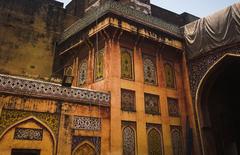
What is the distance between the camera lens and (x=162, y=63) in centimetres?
1047

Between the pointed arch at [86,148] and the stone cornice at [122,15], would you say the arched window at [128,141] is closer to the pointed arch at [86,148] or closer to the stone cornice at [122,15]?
the pointed arch at [86,148]

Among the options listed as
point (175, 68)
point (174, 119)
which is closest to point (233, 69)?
point (175, 68)

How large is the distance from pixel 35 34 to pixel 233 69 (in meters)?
9.46

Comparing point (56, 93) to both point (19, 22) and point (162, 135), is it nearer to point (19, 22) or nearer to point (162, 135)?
point (162, 135)

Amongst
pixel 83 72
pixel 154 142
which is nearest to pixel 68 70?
pixel 83 72

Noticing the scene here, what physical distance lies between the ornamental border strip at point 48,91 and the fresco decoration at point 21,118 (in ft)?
1.71

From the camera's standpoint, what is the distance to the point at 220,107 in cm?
1102

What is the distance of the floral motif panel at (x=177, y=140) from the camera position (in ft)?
30.3

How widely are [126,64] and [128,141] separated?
9.80ft

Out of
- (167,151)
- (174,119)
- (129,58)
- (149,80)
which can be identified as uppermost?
(129,58)

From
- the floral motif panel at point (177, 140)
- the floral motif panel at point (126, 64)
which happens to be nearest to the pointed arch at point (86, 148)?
the floral motif panel at point (126, 64)

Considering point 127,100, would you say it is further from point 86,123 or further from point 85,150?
point 85,150

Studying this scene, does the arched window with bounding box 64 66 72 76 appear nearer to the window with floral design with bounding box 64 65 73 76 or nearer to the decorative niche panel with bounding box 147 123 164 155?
the window with floral design with bounding box 64 65 73 76

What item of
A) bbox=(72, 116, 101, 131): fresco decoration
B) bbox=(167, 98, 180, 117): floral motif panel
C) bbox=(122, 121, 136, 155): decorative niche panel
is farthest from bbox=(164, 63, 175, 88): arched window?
bbox=(72, 116, 101, 131): fresco decoration
